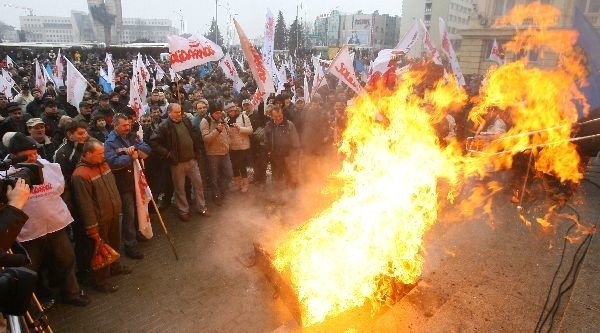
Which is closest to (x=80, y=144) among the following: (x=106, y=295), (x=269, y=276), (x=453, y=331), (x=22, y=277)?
(x=106, y=295)

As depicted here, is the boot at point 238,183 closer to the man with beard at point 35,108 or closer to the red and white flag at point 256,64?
the red and white flag at point 256,64

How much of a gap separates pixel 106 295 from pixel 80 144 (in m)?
2.10

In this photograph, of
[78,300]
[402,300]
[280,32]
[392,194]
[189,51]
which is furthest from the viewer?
[280,32]

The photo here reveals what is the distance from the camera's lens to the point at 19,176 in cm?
331

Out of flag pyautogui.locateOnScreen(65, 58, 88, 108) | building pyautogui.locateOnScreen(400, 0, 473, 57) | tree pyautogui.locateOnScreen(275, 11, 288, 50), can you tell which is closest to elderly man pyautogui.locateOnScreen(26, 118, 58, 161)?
flag pyautogui.locateOnScreen(65, 58, 88, 108)

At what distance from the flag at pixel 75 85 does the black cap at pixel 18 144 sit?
694 cm

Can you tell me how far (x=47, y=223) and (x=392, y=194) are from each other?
4.23 metres

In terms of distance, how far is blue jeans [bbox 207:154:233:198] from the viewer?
796 cm

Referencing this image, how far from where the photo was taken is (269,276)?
5.31 m

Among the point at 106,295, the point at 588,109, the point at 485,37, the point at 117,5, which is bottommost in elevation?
the point at 106,295

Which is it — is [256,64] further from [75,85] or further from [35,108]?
[35,108]


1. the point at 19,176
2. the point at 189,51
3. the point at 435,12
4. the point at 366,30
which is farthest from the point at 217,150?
the point at 366,30

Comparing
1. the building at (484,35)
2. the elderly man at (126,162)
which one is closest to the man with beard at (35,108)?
the elderly man at (126,162)

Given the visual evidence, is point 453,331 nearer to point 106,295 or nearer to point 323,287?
point 323,287
